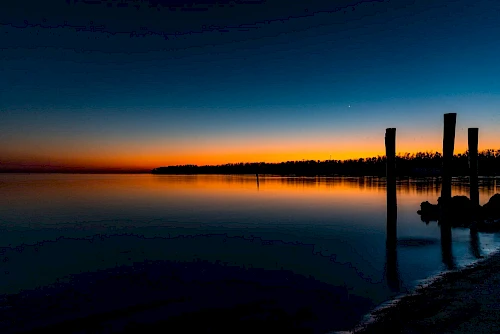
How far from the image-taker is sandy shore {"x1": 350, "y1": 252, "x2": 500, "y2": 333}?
6.06m

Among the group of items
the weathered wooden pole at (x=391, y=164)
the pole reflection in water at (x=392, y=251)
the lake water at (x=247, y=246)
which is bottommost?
the lake water at (x=247, y=246)

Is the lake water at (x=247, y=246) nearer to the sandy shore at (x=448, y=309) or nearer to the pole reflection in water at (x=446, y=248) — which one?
the pole reflection in water at (x=446, y=248)

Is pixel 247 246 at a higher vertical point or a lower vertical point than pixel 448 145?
lower

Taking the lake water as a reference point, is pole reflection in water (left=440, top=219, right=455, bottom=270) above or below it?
above

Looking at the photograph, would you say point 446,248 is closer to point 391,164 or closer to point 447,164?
point 447,164

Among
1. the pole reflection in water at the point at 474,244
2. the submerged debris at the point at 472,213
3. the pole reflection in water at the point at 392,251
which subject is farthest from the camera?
the submerged debris at the point at 472,213

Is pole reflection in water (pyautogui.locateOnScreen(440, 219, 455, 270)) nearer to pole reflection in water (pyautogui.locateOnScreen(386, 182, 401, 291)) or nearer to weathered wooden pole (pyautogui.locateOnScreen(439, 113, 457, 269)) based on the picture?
weathered wooden pole (pyautogui.locateOnScreen(439, 113, 457, 269))

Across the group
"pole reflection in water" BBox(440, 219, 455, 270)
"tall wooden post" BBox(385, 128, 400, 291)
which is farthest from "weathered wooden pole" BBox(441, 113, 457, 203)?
"tall wooden post" BBox(385, 128, 400, 291)

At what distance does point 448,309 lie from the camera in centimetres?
693

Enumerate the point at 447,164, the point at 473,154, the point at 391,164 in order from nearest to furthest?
the point at 391,164, the point at 447,164, the point at 473,154

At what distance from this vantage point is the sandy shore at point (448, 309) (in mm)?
6062

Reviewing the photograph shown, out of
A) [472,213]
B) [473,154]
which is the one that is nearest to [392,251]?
[472,213]

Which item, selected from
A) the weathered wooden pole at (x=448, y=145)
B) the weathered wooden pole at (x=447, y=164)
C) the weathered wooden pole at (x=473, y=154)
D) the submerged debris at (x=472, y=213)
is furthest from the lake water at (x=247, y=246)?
the weathered wooden pole at (x=473, y=154)

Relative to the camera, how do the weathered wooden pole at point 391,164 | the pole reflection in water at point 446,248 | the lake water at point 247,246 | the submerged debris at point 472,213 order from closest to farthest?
1. the lake water at point 247,246
2. the pole reflection in water at point 446,248
3. the weathered wooden pole at point 391,164
4. the submerged debris at point 472,213
